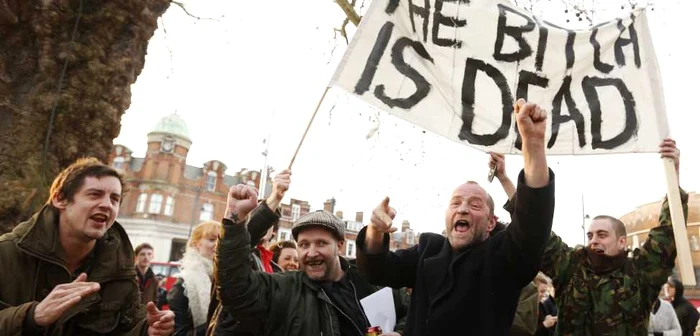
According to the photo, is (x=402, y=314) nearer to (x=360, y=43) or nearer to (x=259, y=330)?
(x=259, y=330)

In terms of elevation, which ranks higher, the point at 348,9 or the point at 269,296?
the point at 348,9

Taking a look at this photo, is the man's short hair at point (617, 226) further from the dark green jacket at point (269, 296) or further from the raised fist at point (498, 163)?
the dark green jacket at point (269, 296)

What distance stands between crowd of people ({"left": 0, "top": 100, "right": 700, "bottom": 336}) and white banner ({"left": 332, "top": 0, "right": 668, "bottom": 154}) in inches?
13.7

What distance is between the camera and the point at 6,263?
2.16 metres

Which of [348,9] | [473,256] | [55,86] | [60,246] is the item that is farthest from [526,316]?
[348,9]

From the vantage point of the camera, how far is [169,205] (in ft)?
143

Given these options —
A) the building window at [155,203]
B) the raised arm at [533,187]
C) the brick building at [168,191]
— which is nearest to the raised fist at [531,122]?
the raised arm at [533,187]

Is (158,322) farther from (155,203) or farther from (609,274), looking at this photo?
(155,203)

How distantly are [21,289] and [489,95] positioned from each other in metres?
3.05

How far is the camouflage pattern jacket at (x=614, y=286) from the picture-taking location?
317cm

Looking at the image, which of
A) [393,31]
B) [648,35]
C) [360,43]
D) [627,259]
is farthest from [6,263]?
[648,35]

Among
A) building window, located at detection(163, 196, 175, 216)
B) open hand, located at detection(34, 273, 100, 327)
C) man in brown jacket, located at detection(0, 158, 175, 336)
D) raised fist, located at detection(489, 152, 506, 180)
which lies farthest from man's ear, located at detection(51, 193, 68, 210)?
building window, located at detection(163, 196, 175, 216)

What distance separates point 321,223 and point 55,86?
2.66 metres

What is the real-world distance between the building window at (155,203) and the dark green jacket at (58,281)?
43.1 m
